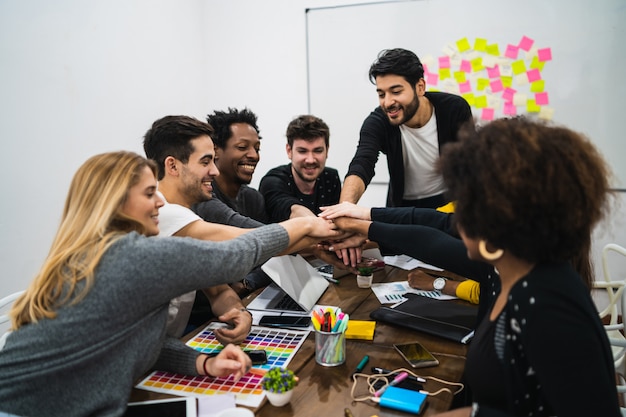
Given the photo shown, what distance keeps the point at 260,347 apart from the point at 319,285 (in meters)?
0.52

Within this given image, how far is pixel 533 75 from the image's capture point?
3275 mm

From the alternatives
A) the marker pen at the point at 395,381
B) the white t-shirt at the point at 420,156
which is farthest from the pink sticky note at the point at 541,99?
the marker pen at the point at 395,381

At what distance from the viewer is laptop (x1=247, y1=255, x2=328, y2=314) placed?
164cm

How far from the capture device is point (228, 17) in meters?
4.02

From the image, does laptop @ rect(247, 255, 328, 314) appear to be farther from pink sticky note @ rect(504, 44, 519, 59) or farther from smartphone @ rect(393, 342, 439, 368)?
pink sticky note @ rect(504, 44, 519, 59)

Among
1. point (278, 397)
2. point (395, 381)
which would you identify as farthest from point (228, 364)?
point (395, 381)

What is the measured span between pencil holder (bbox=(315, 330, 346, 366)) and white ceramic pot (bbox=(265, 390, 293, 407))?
8.2 inches

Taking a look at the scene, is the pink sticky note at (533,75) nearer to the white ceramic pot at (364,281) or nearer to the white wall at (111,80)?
the white wall at (111,80)

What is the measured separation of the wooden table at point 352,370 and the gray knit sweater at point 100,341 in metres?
0.16

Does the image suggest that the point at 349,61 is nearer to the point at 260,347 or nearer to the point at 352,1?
the point at 352,1

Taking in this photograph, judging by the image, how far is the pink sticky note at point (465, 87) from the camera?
11.2 ft

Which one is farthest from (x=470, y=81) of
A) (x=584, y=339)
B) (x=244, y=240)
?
(x=584, y=339)

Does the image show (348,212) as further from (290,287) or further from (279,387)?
A: (279,387)

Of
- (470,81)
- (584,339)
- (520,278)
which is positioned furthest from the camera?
(470,81)
